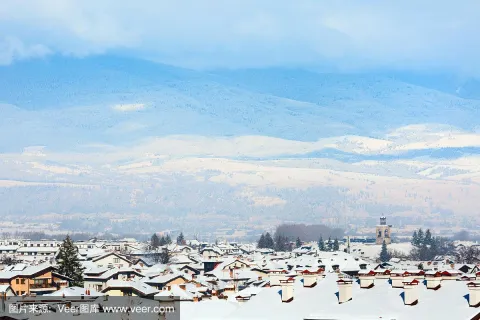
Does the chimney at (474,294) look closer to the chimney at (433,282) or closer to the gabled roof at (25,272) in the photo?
the chimney at (433,282)

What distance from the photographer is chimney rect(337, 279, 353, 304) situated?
114 feet

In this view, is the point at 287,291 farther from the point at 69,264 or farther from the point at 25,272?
the point at 69,264

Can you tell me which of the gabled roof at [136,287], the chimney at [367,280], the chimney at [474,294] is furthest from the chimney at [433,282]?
the gabled roof at [136,287]

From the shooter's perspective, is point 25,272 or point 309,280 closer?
point 309,280

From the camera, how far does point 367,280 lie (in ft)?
118

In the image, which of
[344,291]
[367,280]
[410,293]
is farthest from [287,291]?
[410,293]

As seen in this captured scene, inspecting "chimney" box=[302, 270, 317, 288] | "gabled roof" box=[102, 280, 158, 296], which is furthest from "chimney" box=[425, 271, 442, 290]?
"gabled roof" box=[102, 280, 158, 296]

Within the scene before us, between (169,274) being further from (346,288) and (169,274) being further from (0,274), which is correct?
(346,288)

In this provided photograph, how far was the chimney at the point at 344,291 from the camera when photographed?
3472 cm

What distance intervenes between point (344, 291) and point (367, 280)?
66.0 inches

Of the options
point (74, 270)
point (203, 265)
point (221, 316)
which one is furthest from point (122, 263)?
point (221, 316)

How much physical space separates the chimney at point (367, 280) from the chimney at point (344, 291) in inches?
41.2

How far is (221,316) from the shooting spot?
1511 inches

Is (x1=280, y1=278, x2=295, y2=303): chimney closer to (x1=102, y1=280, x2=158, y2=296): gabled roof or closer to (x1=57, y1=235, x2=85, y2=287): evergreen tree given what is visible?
(x1=102, y1=280, x2=158, y2=296): gabled roof
